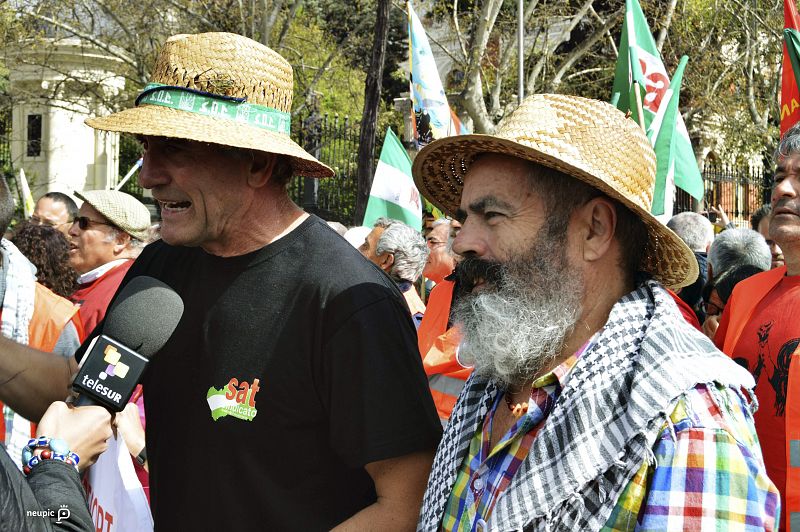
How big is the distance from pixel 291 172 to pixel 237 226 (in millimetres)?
341

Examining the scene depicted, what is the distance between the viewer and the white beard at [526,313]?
2145mm

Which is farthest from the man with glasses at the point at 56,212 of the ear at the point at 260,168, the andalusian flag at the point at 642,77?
the ear at the point at 260,168

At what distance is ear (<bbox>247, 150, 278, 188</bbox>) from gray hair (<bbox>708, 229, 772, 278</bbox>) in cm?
388

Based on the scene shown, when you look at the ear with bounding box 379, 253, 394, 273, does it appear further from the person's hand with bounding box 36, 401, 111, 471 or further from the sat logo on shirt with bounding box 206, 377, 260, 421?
the person's hand with bounding box 36, 401, 111, 471

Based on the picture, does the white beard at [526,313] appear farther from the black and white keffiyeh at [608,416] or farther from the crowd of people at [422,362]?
the black and white keffiyeh at [608,416]

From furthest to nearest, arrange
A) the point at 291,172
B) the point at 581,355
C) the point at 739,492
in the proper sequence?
the point at 291,172 → the point at 581,355 → the point at 739,492

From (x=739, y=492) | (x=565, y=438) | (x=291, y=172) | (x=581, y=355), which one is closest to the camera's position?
(x=739, y=492)

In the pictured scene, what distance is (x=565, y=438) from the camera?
6.19ft

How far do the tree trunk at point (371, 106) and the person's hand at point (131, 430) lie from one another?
10.2 metres

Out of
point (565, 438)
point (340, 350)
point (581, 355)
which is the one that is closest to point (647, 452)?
point (565, 438)

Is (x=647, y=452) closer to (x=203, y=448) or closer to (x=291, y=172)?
(x=203, y=448)

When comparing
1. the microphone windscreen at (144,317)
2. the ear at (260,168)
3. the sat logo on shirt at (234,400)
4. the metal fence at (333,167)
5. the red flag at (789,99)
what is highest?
the red flag at (789,99)

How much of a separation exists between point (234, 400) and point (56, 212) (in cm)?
644

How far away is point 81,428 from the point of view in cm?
216
